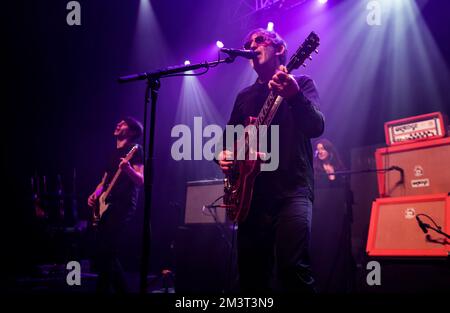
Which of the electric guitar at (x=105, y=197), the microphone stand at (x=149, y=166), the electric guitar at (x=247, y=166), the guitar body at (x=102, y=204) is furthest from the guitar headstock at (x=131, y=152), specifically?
the electric guitar at (x=247, y=166)

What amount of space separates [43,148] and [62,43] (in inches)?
84.1

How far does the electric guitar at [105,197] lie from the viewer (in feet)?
13.9

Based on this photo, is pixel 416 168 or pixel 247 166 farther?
pixel 416 168

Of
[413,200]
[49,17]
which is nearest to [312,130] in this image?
[413,200]

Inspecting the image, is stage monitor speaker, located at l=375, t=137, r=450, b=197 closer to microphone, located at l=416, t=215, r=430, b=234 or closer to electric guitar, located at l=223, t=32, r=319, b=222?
microphone, located at l=416, t=215, r=430, b=234

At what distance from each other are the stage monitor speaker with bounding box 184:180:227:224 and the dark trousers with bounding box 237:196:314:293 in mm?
2518

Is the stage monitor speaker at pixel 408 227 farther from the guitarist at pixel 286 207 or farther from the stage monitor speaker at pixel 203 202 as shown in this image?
the stage monitor speaker at pixel 203 202

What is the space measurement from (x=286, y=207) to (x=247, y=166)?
0.39m

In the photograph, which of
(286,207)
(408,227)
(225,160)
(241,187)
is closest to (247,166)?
(241,187)

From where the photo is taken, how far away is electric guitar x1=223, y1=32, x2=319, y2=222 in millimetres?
2336

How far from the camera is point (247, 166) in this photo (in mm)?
2414

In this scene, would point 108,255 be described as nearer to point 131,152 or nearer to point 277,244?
point 131,152

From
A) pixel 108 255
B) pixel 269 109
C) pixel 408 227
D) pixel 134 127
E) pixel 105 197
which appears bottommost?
pixel 108 255

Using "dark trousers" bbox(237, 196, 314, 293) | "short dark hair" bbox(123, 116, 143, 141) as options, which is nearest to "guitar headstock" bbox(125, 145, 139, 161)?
"short dark hair" bbox(123, 116, 143, 141)
